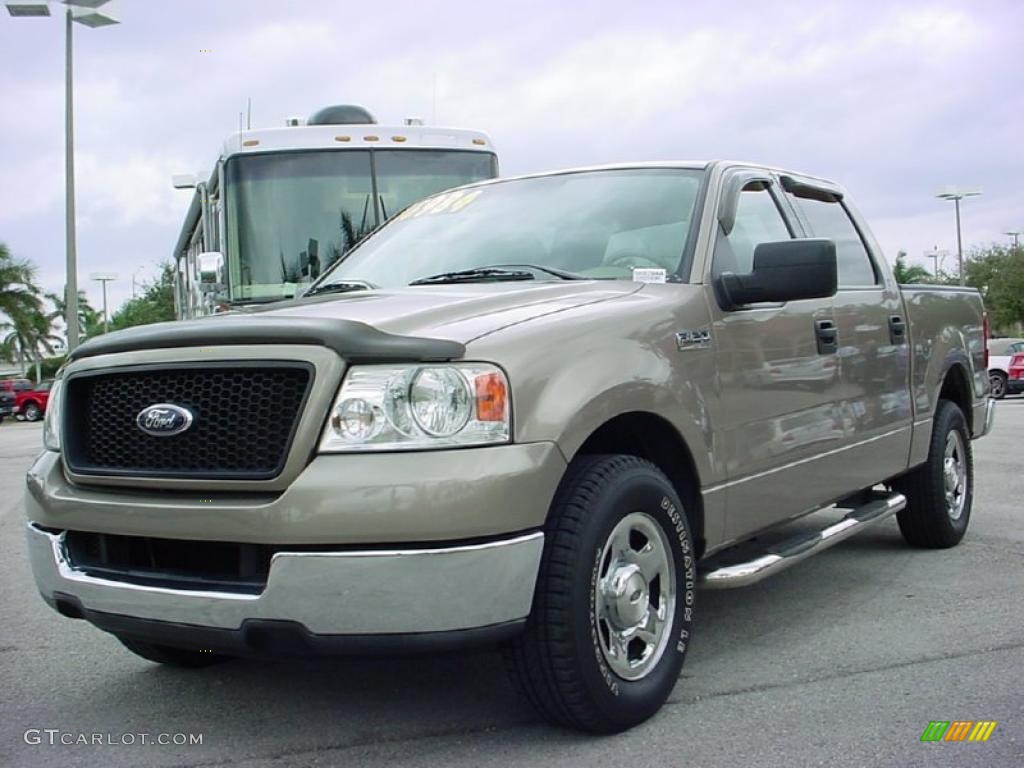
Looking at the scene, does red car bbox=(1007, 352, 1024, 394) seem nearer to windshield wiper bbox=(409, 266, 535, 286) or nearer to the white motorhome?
the white motorhome

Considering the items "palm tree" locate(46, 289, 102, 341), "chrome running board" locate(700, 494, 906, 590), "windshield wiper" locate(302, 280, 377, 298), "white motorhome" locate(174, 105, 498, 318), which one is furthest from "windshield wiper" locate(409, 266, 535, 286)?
"palm tree" locate(46, 289, 102, 341)

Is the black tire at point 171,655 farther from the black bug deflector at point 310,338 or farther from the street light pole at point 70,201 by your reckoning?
the street light pole at point 70,201

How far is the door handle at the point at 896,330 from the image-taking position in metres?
5.41

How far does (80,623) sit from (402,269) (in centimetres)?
206

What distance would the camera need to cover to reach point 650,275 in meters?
4.13

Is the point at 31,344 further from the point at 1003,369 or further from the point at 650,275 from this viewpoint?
the point at 650,275

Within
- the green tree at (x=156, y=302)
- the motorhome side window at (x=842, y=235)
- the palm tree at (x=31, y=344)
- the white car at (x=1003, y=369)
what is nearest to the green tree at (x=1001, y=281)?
the white car at (x=1003, y=369)

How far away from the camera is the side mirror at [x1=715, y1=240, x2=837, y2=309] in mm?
3965

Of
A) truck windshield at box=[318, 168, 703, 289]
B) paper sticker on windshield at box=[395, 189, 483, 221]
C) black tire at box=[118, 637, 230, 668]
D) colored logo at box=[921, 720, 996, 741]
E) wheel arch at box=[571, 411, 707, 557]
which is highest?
paper sticker on windshield at box=[395, 189, 483, 221]

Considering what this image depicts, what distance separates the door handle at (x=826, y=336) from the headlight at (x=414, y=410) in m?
2.02

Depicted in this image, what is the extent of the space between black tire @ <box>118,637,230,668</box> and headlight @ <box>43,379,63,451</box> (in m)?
0.74

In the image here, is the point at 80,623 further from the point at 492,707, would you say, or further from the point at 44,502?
the point at 492,707

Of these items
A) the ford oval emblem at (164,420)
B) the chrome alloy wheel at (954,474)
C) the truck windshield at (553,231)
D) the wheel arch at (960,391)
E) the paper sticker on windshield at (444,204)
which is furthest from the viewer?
the wheel arch at (960,391)

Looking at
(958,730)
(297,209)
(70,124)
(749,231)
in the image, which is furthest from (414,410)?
(70,124)
